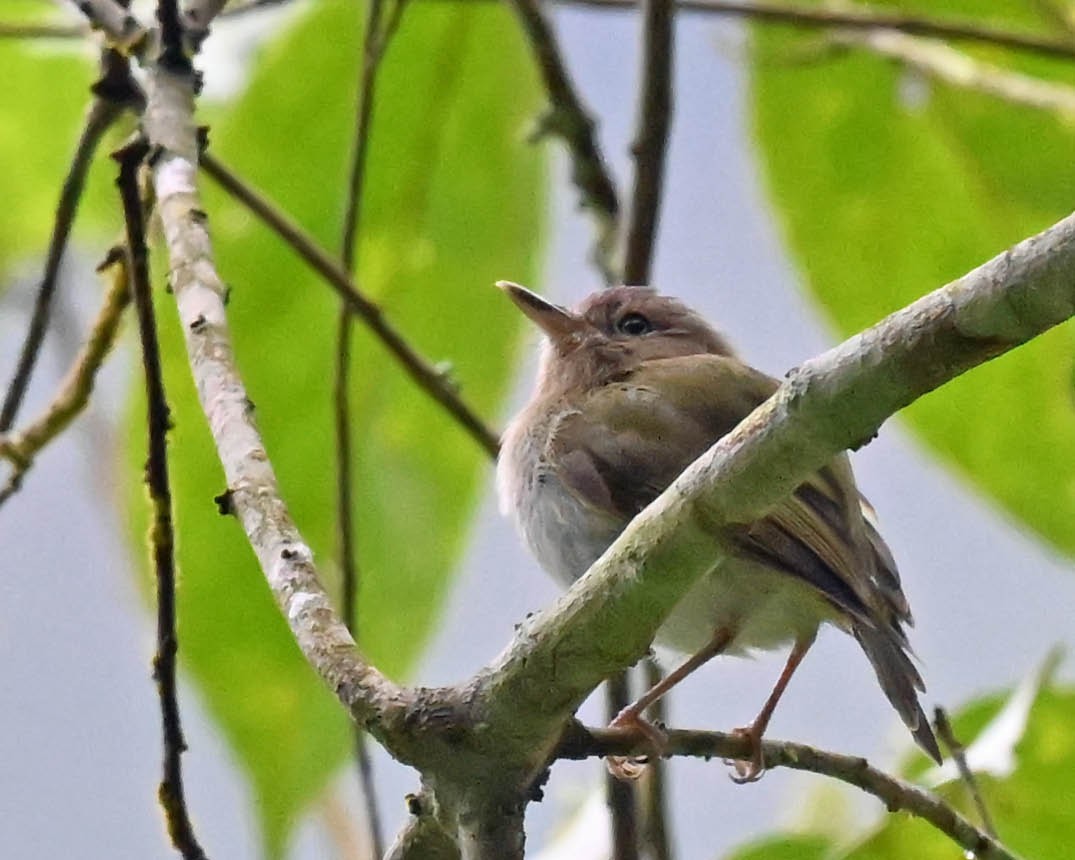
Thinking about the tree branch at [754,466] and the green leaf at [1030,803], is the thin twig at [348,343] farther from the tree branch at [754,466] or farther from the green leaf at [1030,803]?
the tree branch at [754,466]

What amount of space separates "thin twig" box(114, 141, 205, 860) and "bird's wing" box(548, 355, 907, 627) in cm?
85

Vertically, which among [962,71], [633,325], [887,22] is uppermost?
[962,71]

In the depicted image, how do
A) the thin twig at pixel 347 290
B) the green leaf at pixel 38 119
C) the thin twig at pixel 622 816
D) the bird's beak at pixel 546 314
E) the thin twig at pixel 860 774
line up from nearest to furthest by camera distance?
1. the thin twig at pixel 860 774
2. the thin twig at pixel 622 816
3. the thin twig at pixel 347 290
4. the bird's beak at pixel 546 314
5. the green leaf at pixel 38 119

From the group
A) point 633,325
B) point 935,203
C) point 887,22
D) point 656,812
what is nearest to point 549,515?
point 656,812

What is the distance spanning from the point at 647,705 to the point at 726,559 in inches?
9.9

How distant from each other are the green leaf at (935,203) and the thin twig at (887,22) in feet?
0.43

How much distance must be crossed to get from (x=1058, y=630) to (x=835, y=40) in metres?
2.57

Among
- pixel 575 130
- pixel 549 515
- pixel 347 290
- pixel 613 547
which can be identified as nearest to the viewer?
pixel 613 547

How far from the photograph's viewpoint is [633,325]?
3934 millimetres

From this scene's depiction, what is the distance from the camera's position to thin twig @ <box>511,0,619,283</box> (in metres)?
3.63

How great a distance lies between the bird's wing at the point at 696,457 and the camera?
2.66m

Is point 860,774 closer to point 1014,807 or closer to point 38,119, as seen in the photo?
point 1014,807

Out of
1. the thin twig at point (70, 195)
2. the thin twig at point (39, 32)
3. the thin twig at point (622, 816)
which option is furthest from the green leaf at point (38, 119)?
the thin twig at point (622, 816)

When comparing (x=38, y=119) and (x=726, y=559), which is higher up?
(x=38, y=119)
